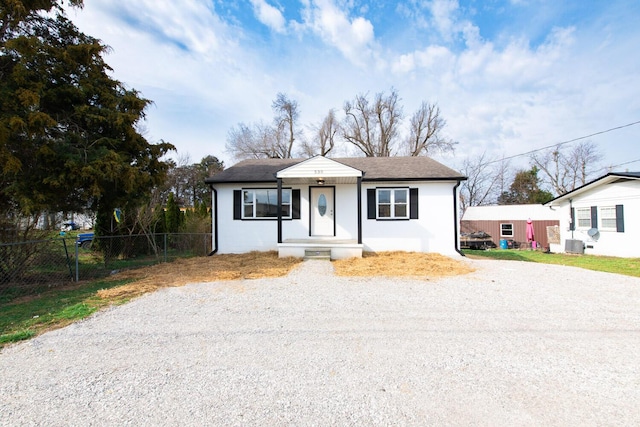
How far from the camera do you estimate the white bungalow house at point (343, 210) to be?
34.9ft

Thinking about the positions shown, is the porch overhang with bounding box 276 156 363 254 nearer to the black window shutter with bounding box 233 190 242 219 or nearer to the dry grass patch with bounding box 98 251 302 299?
the dry grass patch with bounding box 98 251 302 299

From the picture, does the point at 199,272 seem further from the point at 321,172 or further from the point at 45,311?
the point at 321,172

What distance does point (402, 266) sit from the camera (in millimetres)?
8148

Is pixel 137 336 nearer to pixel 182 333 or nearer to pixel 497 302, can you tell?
pixel 182 333

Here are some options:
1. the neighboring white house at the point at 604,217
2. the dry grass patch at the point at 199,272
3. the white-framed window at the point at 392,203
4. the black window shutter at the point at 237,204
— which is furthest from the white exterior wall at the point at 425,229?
the neighboring white house at the point at 604,217

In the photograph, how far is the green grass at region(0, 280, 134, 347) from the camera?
377 centimetres

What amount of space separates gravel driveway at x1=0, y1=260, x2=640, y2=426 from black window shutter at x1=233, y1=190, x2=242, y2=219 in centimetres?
619

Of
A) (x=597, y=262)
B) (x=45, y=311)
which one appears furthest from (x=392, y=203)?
(x=45, y=311)

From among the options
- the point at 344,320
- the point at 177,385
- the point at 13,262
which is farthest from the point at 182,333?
the point at 13,262

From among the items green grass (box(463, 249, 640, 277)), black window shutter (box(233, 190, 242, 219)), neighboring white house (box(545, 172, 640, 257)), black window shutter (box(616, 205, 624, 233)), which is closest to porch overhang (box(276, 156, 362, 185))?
black window shutter (box(233, 190, 242, 219))

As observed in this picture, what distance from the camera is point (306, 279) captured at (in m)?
6.82

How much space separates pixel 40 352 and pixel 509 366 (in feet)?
16.2

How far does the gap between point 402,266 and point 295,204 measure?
191 inches

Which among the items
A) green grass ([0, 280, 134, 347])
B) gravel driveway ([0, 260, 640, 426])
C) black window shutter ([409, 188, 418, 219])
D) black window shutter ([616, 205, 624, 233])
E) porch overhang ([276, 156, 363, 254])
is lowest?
gravel driveway ([0, 260, 640, 426])
